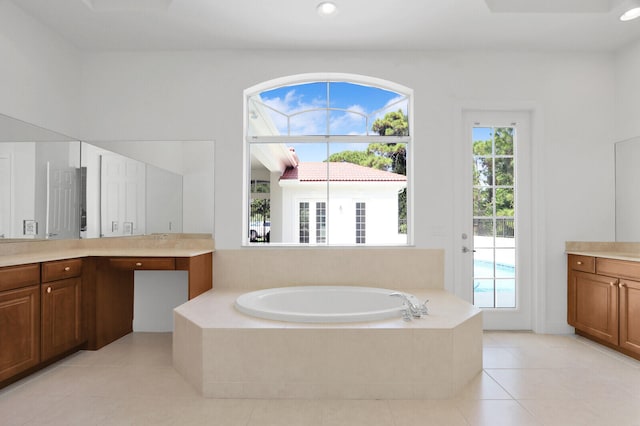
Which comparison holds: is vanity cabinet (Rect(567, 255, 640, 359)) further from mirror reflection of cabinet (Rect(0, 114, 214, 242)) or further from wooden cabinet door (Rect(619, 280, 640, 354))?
mirror reflection of cabinet (Rect(0, 114, 214, 242))

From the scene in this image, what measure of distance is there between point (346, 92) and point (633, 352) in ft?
10.6

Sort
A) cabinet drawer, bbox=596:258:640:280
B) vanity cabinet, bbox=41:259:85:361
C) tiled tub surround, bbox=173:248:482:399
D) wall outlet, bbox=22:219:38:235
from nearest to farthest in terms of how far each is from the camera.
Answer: tiled tub surround, bbox=173:248:482:399 → vanity cabinet, bbox=41:259:85:361 → cabinet drawer, bbox=596:258:640:280 → wall outlet, bbox=22:219:38:235

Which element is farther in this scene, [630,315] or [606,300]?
[606,300]

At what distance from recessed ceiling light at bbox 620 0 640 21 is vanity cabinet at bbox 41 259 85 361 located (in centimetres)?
464

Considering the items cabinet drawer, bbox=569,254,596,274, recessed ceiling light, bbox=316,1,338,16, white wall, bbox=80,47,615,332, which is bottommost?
cabinet drawer, bbox=569,254,596,274

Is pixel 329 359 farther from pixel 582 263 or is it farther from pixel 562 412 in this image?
pixel 582 263

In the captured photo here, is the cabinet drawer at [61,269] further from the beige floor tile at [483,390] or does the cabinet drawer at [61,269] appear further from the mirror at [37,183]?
the beige floor tile at [483,390]

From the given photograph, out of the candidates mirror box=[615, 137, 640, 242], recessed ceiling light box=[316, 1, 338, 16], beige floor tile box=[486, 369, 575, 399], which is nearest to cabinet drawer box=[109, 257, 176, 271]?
recessed ceiling light box=[316, 1, 338, 16]

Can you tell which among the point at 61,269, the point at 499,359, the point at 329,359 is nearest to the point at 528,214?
the point at 499,359

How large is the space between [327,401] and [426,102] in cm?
276

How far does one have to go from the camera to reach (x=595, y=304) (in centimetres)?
332

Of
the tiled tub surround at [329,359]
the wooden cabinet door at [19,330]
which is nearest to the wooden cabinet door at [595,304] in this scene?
the tiled tub surround at [329,359]

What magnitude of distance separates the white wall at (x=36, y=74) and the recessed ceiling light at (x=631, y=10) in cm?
464

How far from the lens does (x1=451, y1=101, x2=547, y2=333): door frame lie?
368cm
